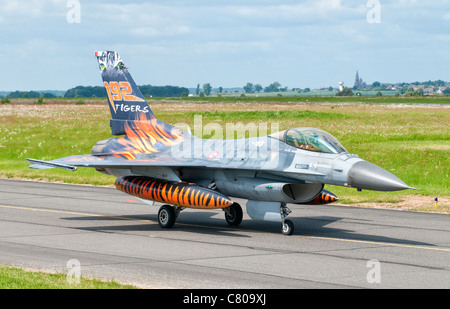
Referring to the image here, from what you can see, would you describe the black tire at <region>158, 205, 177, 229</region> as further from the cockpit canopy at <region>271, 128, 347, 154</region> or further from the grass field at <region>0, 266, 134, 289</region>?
the grass field at <region>0, 266, 134, 289</region>

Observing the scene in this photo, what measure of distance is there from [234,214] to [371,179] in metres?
5.28

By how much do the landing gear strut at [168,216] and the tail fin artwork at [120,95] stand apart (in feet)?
11.0

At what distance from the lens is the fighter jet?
16297 millimetres

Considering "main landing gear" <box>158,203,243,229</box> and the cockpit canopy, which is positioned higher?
the cockpit canopy

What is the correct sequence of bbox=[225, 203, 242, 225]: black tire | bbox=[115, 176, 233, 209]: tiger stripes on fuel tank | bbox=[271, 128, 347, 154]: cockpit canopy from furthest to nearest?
bbox=[225, 203, 242, 225]: black tire < bbox=[115, 176, 233, 209]: tiger stripes on fuel tank < bbox=[271, 128, 347, 154]: cockpit canopy

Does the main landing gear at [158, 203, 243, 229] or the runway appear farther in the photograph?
the main landing gear at [158, 203, 243, 229]

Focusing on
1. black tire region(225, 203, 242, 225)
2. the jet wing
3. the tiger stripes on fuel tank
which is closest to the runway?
black tire region(225, 203, 242, 225)

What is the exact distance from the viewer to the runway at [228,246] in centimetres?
1241

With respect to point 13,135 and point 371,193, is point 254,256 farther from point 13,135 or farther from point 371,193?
point 13,135

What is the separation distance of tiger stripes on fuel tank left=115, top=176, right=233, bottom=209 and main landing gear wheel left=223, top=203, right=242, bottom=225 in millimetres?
1869

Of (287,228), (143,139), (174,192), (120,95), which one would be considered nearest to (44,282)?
(174,192)

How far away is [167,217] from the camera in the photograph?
61.7ft

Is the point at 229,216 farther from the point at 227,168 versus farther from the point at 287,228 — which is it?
the point at 287,228

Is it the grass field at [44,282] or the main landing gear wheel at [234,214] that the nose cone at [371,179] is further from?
the grass field at [44,282]
